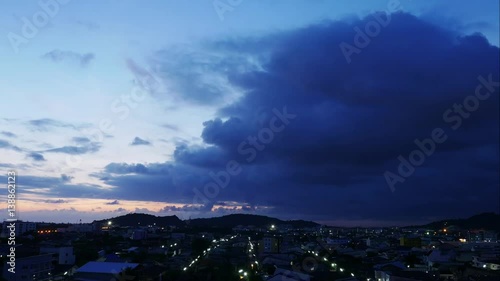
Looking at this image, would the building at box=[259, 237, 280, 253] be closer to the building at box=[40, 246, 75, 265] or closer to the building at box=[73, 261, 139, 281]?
the building at box=[40, 246, 75, 265]

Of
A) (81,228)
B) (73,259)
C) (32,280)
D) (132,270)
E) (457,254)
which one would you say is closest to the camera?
(32,280)

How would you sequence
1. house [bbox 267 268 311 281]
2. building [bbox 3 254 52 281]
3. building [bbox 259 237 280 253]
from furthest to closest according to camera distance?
building [bbox 259 237 280 253], building [bbox 3 254 52 281], house [bbox 267 268 311 281]

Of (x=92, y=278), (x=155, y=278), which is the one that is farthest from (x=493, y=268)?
(x=92, y=278)

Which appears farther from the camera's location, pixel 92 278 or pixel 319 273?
pixel 319 273

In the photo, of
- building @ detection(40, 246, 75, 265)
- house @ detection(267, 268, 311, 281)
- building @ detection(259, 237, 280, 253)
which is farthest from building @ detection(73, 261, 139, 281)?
building @ detection(259, 237, 280, 253)

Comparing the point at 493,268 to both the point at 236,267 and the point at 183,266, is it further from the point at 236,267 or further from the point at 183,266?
the point at 183,266

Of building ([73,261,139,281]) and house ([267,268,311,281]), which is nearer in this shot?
house ([267,268,311,281])

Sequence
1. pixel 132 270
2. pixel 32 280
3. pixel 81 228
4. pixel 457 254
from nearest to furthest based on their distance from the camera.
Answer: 1. pixel 32 280
2. pixel 132 270
3. pixel 457 254
4. pixel 81 228
